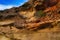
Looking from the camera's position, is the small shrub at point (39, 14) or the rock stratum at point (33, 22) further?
the small shrub at point (39, 14)

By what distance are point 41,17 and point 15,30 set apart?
1.01 metres

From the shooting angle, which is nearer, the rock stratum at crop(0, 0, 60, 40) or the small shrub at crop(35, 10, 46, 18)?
the rock stratum at crop(0, 0, 60, 40)

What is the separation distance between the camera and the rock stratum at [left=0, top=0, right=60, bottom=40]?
7.03 m

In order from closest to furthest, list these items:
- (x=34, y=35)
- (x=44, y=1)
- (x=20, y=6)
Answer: (x=34, y=35) < (x=44, y=1) < (x=20, y=6)

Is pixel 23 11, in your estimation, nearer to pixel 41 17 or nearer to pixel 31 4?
pixel 31 4

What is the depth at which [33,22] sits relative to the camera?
7375 millimetres

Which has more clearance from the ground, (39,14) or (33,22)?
(39,14)

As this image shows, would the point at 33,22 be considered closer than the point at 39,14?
Yes

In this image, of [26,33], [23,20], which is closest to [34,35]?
[26,33]

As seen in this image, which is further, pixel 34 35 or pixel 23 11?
pixel 23 11

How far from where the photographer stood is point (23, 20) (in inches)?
298

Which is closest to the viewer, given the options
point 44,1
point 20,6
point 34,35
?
point 34,35

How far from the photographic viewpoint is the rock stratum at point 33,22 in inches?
277

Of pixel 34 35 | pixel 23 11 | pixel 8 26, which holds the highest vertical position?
pixel 23 11
